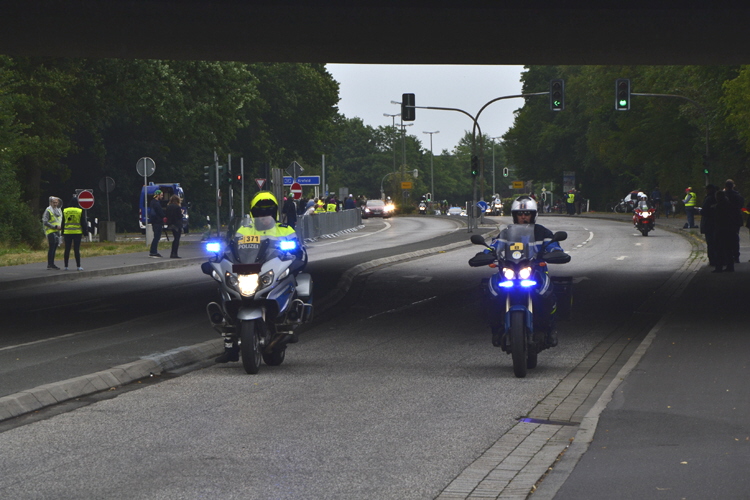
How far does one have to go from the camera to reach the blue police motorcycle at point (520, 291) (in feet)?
32.7

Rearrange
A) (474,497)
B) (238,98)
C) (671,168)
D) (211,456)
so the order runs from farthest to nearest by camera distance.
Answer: (671,168) < (238,98) < (211,456) < (474,497)

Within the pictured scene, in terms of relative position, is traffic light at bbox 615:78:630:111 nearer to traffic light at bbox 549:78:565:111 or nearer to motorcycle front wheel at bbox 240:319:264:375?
traffic light at bbox 549:78:565:111

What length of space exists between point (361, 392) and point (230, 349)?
1.80 metres

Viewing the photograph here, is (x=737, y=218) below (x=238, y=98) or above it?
below

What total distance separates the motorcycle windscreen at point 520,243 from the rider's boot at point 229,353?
2712 mm

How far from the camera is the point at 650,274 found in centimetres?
2423

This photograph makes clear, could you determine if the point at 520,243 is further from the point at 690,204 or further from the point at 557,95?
the point at 690,204

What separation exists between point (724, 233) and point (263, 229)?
15.5 meters

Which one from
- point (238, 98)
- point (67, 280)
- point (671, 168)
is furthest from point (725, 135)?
point (67, 280)

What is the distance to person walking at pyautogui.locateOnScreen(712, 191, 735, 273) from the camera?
904 inches

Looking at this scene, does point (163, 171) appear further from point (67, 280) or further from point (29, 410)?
point (29, 410)

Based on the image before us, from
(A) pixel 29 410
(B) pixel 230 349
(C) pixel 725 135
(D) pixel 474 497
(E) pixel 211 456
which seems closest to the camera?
(D) pixel 474 497

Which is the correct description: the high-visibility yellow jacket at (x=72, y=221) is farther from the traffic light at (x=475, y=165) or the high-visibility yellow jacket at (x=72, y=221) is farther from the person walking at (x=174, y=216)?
the traffic light at (x=475, y=165)

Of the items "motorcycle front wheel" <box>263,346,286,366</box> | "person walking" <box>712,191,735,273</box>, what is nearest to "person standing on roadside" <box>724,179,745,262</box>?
"person walking" <box>712,191,735,273</box>
